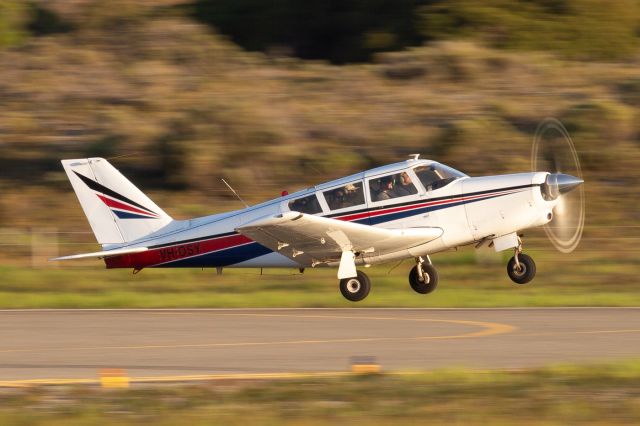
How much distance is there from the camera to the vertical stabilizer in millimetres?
19312

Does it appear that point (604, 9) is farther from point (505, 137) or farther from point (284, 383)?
point (284, 383)

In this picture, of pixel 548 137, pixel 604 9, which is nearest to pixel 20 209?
pixel 548 137

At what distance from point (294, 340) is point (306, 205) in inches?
153

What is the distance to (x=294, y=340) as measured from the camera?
1448cm

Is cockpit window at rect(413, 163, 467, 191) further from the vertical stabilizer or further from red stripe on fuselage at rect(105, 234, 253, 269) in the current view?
the vertical stabilizer

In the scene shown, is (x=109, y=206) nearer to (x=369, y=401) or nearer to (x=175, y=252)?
(x=175, y=252)

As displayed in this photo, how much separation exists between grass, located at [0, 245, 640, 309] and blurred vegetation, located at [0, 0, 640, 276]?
2.94 metres

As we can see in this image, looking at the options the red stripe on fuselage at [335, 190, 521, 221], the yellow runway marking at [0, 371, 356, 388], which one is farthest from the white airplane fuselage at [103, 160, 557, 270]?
the yellow runway marking at [0, 371, 356, 388]

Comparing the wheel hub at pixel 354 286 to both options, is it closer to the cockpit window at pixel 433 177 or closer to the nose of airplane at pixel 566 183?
the cockpit window at pixel 433 177

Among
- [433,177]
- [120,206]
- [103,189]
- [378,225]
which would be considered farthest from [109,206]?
[433,177]

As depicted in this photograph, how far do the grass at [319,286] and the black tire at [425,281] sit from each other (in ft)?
2.82

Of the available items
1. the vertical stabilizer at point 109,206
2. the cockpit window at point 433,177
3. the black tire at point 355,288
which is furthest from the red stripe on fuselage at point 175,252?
the cockpit window at point 433,177

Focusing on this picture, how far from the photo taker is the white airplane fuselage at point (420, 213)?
57.0ft

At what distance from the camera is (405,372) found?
37.8ft
